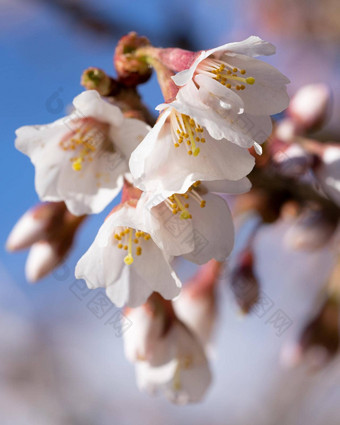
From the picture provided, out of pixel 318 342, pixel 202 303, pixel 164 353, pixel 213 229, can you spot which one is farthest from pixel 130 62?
pixel 318 342

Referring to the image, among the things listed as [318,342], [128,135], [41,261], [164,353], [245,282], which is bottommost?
[318,342]

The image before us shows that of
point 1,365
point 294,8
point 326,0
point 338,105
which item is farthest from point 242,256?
point 1,365

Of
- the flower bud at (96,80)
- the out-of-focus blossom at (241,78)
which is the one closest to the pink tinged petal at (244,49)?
the out-of-focus blossom at (241,78)

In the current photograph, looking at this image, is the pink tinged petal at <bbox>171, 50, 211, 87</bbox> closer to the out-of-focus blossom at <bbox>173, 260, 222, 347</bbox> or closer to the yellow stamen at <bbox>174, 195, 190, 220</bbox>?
the yellow stamen at <bbox>174, 195, 190, 220</bbox>

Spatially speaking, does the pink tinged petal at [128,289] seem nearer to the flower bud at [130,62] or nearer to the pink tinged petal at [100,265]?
the pink tinged petal at [100,265]

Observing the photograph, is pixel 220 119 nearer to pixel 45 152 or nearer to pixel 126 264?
pixel 126 264

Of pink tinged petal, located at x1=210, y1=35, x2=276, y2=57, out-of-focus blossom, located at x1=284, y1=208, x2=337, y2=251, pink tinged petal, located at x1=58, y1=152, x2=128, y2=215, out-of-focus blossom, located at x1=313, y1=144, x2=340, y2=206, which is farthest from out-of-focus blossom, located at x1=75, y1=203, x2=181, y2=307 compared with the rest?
out-of-focus blossom, located at x1=284, y1=208, x2=337, y2=251

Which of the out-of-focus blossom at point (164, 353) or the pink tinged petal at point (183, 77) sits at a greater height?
the pink tinged petal at point (183, 77)
